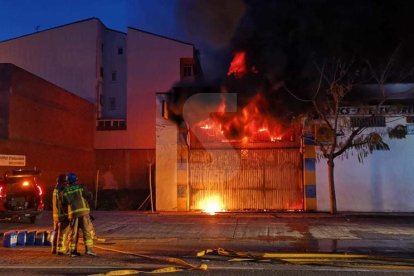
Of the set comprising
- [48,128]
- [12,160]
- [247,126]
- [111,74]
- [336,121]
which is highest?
[111,74]

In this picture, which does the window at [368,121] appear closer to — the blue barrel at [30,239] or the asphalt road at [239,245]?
the asphalt road at [239,245]

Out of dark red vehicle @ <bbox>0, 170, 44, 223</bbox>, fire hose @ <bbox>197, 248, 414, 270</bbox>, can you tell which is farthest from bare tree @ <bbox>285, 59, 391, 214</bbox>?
dark red vehicle @ <bbox>0, 170, 44, 223</bbox>

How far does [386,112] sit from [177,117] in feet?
24.6

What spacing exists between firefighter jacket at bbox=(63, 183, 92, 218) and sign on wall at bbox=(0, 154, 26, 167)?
1257 cm

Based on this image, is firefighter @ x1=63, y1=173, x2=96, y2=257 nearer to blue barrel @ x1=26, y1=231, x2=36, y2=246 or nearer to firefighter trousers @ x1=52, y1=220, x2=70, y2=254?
firefighter trousers @ x1=52, y1=220, x2=70, y2=254

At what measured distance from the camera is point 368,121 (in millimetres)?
17422

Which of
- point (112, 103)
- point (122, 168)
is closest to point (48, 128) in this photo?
point (122, 168)

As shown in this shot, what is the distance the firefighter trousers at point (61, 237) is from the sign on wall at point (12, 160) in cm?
1245

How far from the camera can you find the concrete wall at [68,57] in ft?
105

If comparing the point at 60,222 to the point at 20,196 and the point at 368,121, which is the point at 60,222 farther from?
the point at 368,121

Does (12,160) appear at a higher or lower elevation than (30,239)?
higher

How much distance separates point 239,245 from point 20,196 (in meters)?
7.39

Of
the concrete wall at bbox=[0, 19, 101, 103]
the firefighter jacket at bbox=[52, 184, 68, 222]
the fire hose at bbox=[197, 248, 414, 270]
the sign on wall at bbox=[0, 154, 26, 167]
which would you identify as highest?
the concrete wall at bbox=[0, 19, 101, 103]

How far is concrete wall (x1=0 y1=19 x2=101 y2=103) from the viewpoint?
105ft
